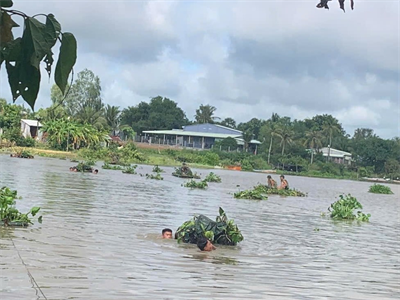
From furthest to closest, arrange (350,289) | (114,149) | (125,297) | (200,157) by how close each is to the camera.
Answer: (200,157) < (114,149) < (350,289) < (125,297)

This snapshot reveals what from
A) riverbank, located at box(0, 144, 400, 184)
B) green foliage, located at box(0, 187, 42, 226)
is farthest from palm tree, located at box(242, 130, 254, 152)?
green foliage, located at box(0, 187, 42, 226)

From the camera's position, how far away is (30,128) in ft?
212

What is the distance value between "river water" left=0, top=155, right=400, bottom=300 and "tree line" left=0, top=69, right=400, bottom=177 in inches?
1262

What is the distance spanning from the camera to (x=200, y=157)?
2862 inches

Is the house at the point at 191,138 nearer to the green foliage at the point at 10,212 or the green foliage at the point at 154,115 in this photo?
the green foliage at the point at 154,115

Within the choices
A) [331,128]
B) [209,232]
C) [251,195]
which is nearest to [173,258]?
[209,232]

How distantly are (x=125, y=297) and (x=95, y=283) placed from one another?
0.73 metres

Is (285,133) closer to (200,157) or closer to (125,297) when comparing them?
(200,157)

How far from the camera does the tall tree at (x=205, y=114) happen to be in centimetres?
11388

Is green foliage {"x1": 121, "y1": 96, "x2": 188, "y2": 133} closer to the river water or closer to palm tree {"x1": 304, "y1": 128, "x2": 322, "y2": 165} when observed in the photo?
palm tree {"x1": 304, "y1": 128, "x2": 322, "y2": 165}

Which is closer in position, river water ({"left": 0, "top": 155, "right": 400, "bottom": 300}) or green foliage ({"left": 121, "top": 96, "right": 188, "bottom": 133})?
river water ({"left": 0, "top": 155, "right": 400, "bottom": 300})

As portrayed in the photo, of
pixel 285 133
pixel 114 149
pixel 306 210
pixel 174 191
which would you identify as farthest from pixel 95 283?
pixel 285 133

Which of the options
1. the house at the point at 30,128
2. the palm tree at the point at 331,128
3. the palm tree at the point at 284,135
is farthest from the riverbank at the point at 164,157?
the palm tree at the point at 331,128

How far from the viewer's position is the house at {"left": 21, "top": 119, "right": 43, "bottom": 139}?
210 ft
